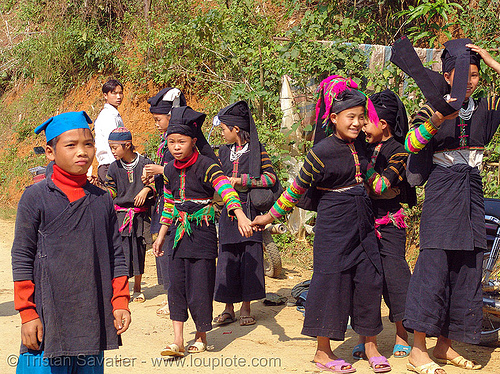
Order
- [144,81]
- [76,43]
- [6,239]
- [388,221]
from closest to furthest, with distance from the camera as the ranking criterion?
[388,221] → [6,239] → [144,81] → [76,43]

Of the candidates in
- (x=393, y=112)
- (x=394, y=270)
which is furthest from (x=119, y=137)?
(x=394, y=270)

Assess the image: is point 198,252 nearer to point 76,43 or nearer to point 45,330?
point 45,330

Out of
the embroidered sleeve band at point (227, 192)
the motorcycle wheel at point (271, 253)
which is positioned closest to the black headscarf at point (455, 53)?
the embroidered sleeve band at point (227, 192)

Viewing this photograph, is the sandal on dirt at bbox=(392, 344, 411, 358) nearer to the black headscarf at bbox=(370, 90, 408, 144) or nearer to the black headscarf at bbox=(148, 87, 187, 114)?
the black headscarf at bbox=(370, 90, 408, 144)

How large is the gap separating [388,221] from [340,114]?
0.98 meters

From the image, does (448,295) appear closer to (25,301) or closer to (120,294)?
(120,294)

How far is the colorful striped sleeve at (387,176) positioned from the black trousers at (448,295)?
57 centimetres

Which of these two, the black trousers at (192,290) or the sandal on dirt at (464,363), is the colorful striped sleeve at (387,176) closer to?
the sandal on dirt at (464,363)

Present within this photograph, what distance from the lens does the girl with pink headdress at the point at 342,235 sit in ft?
13.9

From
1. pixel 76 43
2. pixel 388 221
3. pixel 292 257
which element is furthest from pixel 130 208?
pixel 76 43

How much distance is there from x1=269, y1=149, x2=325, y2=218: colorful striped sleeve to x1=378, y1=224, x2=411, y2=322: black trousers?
2.52 feet

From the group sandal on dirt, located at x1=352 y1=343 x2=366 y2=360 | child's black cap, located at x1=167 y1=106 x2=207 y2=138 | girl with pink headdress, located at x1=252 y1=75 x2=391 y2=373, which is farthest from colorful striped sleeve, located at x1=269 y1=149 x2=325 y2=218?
sandal on dirt, located at x1=352 y1=343 x2=366 y2=360

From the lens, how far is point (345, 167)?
4.27 meters

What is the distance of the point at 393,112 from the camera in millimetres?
4641
